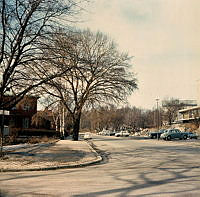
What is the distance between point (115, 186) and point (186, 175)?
128 inches

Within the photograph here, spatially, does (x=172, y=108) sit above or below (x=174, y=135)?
above

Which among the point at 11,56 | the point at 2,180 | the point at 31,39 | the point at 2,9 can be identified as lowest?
the point at 2,180

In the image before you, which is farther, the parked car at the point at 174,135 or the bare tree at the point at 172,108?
the bare tree at the point at 172,108

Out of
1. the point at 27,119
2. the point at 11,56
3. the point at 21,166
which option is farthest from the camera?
the point at 27,119

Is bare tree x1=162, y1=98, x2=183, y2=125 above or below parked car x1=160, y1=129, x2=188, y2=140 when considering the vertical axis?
above

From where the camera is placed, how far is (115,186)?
26.9ft

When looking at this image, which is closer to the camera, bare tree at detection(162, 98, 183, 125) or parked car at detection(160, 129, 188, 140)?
parked car at detection(160, 129, 188, 140)

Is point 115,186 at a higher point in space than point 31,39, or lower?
lower

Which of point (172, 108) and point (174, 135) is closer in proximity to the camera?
point (174, 135)

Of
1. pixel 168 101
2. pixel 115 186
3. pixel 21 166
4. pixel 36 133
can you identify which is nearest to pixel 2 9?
pixel 21 166

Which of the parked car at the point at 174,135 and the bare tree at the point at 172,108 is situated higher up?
the bare tree at the point at 172,108

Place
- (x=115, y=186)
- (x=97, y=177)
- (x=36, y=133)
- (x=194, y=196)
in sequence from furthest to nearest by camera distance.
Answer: (x=36, y=133), (x=97, y=177), (x=115, y=186), (x=194, y=196)

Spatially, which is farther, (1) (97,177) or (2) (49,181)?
(1) (97,177)

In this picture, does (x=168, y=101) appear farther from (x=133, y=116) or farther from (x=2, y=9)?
(x=2, y=9)
